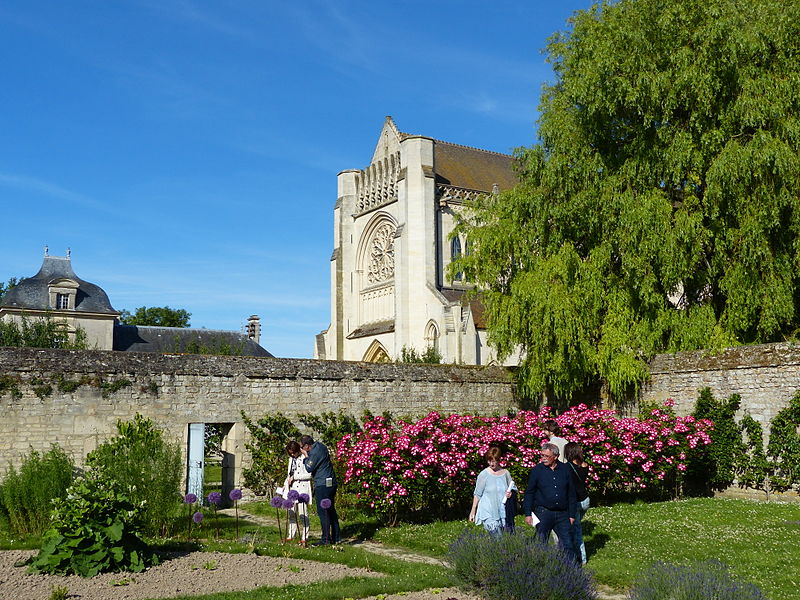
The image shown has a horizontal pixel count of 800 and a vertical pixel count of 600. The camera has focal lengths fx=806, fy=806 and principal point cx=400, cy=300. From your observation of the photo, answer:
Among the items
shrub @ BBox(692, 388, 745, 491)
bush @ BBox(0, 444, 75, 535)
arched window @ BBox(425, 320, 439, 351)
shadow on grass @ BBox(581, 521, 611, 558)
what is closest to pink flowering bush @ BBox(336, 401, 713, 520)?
shrub @ BBox(692, 388, 745, 491)

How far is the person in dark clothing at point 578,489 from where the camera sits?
29.9ft

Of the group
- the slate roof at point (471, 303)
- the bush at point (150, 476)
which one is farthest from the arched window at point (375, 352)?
the bush at point (150, 476)

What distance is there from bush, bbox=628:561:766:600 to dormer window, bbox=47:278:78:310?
132 feet

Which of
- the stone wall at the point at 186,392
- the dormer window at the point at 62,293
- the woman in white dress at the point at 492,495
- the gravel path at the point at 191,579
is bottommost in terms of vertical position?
the gravel path at the point at 191,579

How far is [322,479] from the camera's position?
1116 centimetres

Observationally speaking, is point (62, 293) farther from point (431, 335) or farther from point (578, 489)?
point (578, 489)

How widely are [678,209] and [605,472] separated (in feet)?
20.3

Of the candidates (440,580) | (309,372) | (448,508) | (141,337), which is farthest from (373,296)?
(440,580)

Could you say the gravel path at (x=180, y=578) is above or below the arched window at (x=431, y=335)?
below

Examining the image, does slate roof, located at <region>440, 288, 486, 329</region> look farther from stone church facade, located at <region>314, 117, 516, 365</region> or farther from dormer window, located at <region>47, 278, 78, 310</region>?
dormer window, located at <region>47, 278, 78, 310</region>

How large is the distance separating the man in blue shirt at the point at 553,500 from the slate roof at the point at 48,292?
122 feet

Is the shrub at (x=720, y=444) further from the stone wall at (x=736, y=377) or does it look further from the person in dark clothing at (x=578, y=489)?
the person in dark clothing at (x=578, y=489)

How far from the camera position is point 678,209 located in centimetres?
1734

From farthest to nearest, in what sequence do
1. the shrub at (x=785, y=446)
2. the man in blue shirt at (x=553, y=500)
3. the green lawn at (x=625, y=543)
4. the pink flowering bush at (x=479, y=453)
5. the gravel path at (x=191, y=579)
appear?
the shrub at (x=785, y=446) < the pink flowering bush at (x=479, y=453) < the man in blue shirt at (x=553, y=500) < the green lawn at (x=625, y=543) < the gravel path at (x=191, y=579)
